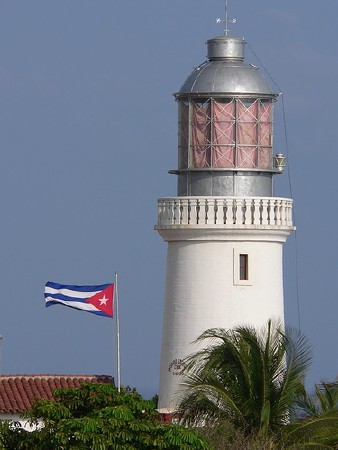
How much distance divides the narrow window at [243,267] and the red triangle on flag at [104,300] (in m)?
2.91

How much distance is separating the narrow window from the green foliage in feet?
29.5

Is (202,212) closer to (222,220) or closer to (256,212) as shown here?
(222,220)

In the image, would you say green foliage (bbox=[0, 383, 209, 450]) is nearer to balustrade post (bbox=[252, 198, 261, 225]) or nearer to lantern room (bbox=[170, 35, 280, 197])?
balustrade post (bbox=[252, 198, 261, 225])

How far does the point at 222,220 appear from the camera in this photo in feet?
177

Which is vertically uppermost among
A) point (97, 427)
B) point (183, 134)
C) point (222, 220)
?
point (183, 134)

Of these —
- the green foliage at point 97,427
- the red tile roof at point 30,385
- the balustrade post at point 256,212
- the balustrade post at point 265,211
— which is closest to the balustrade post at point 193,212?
the balustrade post at point 256,212

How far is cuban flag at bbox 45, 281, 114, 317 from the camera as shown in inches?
2078

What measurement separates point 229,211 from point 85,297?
3.63 metres

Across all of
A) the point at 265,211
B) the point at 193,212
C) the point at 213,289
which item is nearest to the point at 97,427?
the point at 213,289

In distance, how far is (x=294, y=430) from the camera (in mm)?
48000

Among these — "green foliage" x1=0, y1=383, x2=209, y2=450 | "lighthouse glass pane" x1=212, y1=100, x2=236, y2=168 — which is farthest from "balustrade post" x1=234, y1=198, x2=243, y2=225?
"green foliage" x1=0, y1=383, x2=209, y2=450

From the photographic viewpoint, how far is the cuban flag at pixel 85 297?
52781 mm

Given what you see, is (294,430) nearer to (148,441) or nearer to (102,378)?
(148,441)

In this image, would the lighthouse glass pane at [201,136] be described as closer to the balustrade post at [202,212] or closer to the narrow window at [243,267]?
the balustrade post at [202,212]
